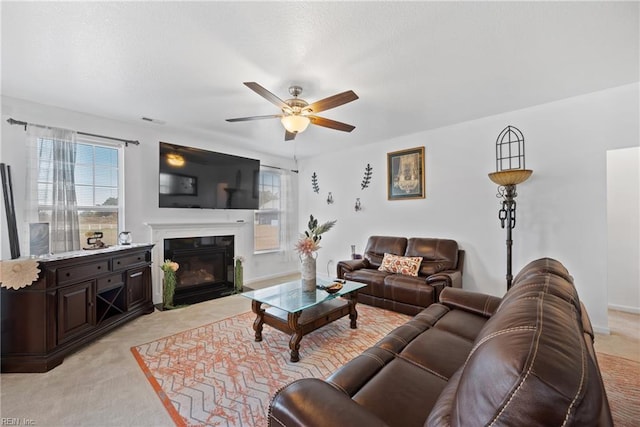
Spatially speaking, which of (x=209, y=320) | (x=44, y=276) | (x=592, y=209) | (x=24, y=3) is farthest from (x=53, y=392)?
(x=592, y=209)

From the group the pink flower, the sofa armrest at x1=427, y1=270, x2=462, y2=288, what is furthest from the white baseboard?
the pink flower

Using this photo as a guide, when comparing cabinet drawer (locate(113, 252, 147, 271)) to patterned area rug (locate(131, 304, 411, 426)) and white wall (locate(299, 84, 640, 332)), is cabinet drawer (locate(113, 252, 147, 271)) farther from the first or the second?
white wall (locate(299, 84, 640, 332))

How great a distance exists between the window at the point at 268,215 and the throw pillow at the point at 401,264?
240 cm

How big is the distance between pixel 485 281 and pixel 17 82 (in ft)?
18.3

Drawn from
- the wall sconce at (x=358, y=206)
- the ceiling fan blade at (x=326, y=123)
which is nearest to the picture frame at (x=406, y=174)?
the wall sconce at (x=358, y=206)

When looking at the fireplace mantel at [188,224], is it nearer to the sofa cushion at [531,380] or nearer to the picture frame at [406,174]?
the picture frame at [406,174]

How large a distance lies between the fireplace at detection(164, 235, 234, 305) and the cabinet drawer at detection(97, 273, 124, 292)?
0.90m

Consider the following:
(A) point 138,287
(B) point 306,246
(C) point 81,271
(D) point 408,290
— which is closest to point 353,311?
(D) point 408,290

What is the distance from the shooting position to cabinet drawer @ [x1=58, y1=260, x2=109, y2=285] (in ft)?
7.74

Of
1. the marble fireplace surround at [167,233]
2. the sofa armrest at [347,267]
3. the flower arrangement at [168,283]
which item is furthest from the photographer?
the sofa armrest at [347,267]

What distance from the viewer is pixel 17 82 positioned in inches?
98.1

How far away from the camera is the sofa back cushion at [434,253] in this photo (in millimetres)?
3577

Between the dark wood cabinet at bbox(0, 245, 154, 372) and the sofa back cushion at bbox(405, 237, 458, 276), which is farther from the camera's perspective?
the sofa back cushion at bbox(405, 237, 458, 276)

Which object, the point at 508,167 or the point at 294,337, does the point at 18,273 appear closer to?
the point at 294,337
